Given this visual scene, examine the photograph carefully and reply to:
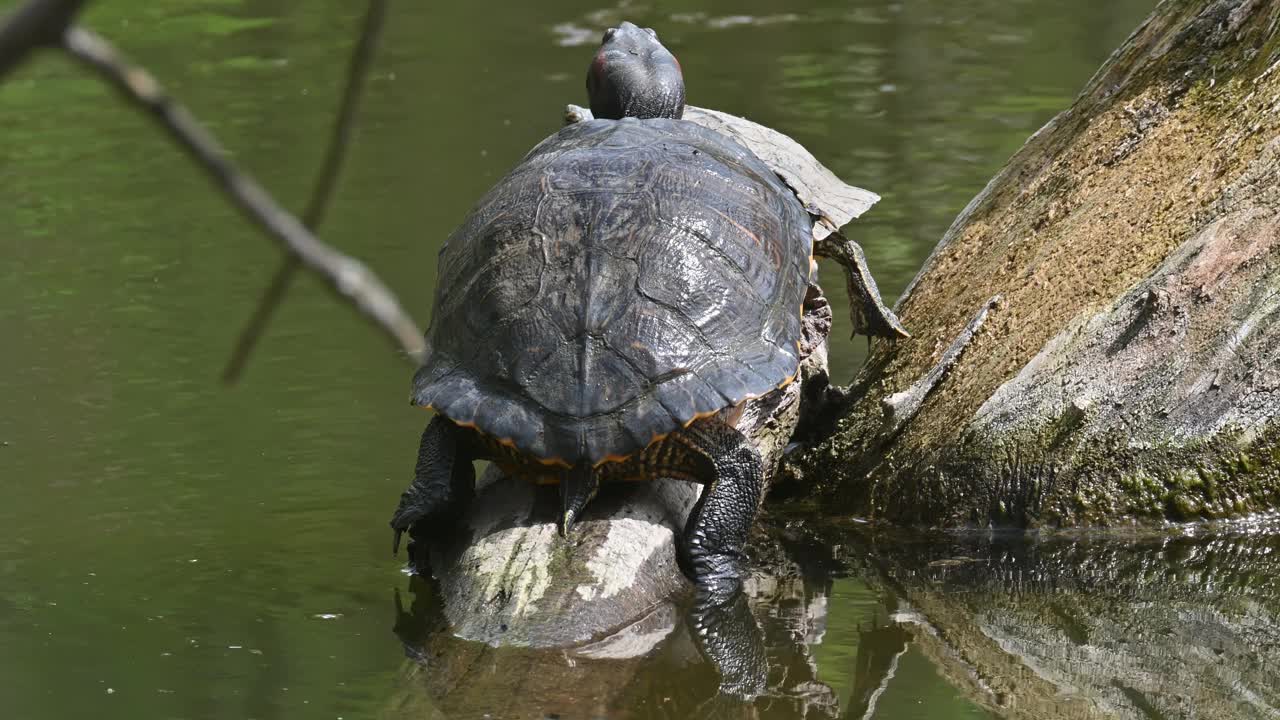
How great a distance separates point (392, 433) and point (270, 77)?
22.7 feet

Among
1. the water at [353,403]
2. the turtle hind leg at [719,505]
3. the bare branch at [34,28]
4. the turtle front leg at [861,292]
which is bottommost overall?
the water at [353,403]

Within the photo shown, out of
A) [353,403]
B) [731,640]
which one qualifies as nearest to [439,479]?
Answer: [731,640]

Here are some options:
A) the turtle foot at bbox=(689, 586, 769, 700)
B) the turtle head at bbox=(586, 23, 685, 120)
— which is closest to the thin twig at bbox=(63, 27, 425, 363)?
the turtle foot at bbox=(689, 586, 769, 700)

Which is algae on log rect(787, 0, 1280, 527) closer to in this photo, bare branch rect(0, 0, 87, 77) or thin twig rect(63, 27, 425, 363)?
thin twig rect(63, 27, 425, 363)

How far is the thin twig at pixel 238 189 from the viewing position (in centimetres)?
74

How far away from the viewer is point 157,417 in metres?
5.35

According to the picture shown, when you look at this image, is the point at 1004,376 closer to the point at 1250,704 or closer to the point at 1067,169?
the point at 1067,169

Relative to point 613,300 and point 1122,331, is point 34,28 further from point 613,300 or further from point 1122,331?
point 1122,331

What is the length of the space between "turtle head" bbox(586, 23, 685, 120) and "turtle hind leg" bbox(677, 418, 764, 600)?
4.71 ft

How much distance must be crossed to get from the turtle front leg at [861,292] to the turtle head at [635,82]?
683mm

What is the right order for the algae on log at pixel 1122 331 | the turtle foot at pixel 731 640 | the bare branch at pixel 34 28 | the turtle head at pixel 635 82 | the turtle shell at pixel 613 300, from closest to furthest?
the bare branch at pixel 34 28 < the turtle foot at pixel 731 640 < the turtle shell at pixel 613 300 < the algae on log at pixel 1122 331 < the turtle head at pixel 635 82

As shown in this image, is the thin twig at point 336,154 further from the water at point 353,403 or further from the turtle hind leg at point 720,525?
the turtle hind leg at point 720,525

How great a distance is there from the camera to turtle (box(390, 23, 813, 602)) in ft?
11.1

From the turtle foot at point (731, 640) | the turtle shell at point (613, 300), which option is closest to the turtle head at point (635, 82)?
the turtle shell at point (613, 300)
